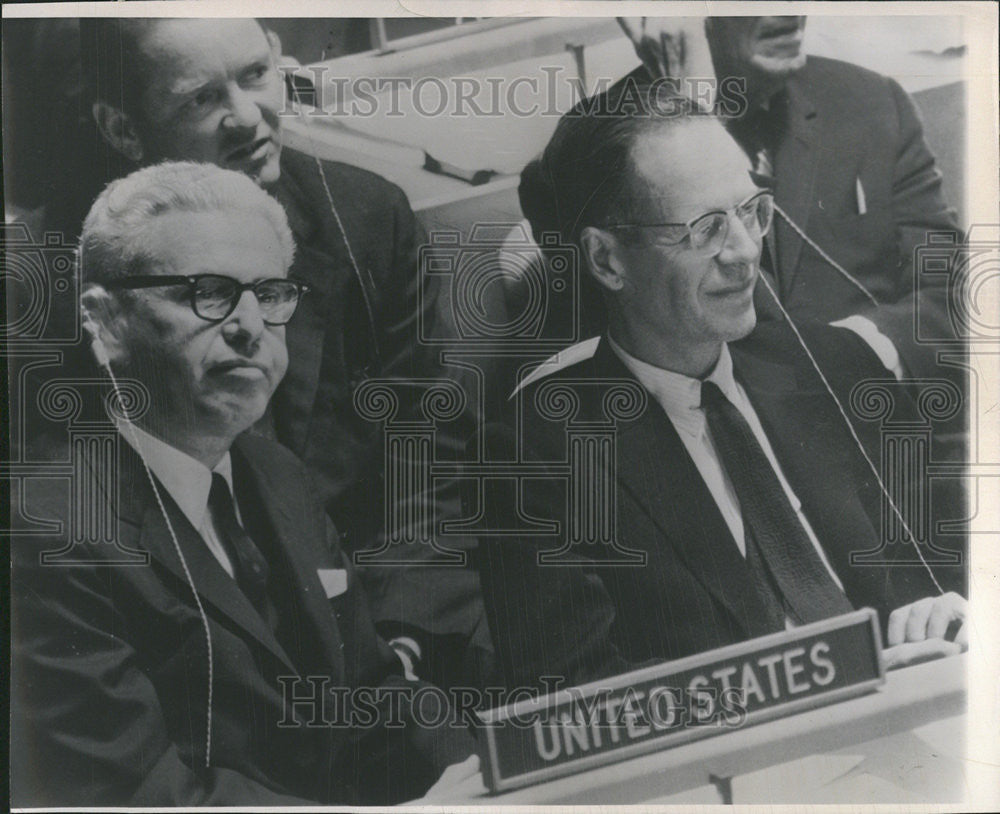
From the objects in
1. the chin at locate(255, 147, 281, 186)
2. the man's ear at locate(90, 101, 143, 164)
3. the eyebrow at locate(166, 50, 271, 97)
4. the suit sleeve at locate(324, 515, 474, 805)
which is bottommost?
the suit sleeve at locate(324, 515, 474, 805)

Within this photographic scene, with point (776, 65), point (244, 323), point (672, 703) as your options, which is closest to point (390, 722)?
point (672, 703)

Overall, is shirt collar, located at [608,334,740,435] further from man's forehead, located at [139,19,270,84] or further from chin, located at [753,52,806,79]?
man's forehead, located at [139,19,270,84]

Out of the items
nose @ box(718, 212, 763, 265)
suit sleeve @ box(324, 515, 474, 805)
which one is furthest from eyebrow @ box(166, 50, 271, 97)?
nose @ box(718, 212, 763, 265)

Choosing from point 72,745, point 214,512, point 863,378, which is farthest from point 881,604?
point 72,745

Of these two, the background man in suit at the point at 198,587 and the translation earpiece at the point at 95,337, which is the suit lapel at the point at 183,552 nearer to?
the background man in suit at the point at 198,587

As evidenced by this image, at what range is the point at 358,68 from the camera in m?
2.01

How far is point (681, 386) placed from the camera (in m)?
2.02

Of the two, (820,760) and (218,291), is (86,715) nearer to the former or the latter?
(218,291)

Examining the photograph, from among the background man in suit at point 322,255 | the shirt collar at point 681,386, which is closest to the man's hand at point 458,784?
the background man in suit at point 322,255

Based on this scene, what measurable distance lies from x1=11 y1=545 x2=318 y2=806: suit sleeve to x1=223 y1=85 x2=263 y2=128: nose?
3.00ft

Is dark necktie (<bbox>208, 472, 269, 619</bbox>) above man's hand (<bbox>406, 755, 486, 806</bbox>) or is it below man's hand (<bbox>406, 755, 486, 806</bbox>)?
above

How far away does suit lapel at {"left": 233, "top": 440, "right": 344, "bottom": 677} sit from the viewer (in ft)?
6.47

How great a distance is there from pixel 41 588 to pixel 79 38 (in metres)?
1.09

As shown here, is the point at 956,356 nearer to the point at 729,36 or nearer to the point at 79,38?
the point at 729,36
